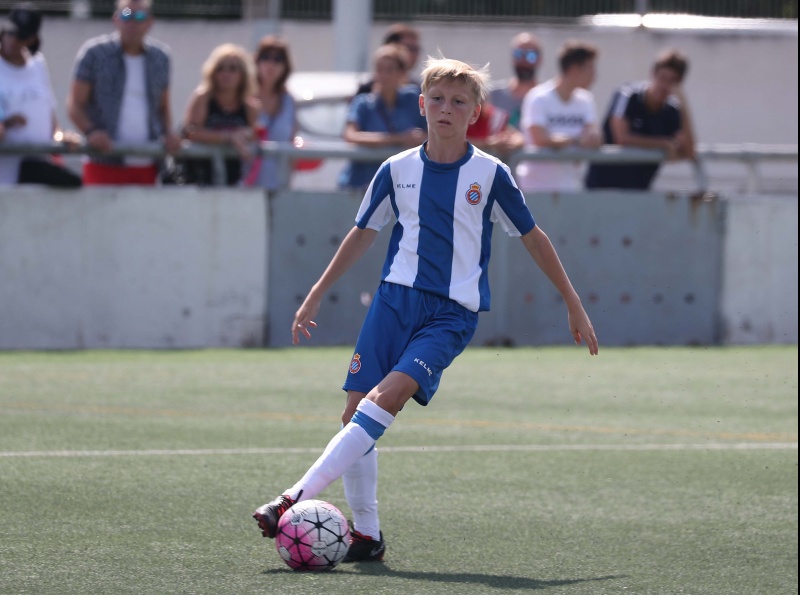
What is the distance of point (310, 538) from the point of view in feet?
18.3

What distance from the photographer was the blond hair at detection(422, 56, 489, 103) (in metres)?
5.91

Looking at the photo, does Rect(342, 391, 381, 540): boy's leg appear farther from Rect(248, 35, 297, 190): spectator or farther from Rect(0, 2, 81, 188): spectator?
Rect(248, 35, 297, 190): spectator

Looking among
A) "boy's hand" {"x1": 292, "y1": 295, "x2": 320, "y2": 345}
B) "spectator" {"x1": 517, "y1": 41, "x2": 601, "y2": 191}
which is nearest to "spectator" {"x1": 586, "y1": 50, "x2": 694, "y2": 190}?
"spectator" {"x1": 517, "y1": 41, "x2": 601, "y2": 191}

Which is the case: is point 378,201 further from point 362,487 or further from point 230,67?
point 230,67

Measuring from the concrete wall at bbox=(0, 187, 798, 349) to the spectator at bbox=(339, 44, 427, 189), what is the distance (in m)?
0.60

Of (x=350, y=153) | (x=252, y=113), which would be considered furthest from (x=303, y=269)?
(x=252, y=113)

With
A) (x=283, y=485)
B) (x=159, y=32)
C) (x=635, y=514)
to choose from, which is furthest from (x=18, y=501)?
(x=159, y=32)

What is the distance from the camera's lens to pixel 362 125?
1281 cm

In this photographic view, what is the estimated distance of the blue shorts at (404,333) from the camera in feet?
19.3

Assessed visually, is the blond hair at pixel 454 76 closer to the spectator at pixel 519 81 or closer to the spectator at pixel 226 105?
the spectator at pixel 226 105

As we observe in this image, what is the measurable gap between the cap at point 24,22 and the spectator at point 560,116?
13.6ft

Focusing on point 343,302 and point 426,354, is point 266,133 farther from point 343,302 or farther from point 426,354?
point 426,354

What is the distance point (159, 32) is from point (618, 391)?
1784 centimetres

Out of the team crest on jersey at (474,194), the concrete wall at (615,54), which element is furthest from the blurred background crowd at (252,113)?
the concrete wall at (615,54)
